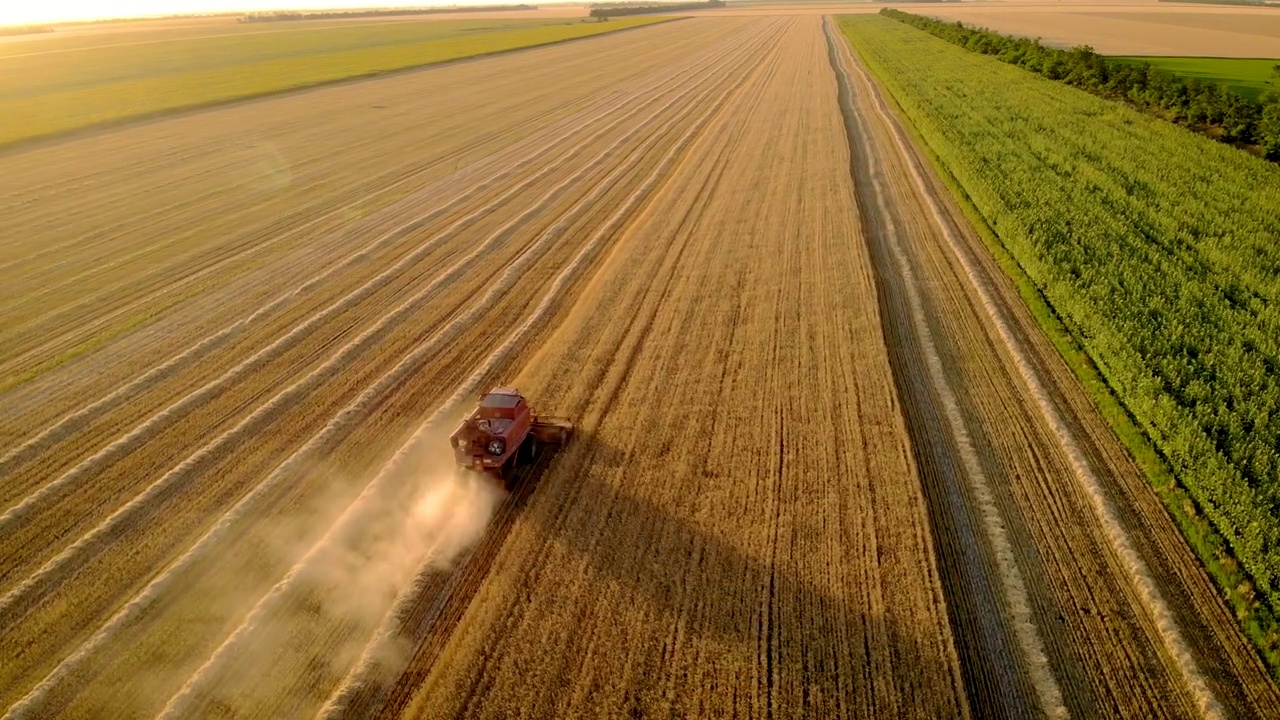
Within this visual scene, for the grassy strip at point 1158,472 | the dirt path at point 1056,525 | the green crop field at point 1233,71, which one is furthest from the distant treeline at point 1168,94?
the dirt path at point 1056,525

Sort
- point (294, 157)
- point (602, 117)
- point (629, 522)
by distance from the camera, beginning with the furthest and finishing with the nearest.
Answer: point (602, 117)
point (294, 157)
point (629, 522)

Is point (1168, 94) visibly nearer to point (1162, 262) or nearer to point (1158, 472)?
point (1162, 262)

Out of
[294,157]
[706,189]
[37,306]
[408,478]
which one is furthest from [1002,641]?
[294,157]

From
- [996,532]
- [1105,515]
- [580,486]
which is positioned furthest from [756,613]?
[1105,515]

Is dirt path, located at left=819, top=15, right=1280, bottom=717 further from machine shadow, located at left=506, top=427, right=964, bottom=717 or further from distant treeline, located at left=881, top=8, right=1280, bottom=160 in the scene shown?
distant treeline, located at left=881, top=8, right=1280, bottom=160

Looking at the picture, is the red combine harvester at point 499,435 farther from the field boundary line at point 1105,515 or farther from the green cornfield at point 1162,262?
the green cornfield at point 1162,262

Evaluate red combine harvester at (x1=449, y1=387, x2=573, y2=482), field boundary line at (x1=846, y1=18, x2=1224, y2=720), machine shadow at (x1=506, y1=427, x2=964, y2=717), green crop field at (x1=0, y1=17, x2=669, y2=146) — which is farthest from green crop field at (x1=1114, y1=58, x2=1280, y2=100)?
green crop field at (x1=0, y1=17, x2=669, y2=146)

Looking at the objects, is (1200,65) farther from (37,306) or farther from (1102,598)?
(37,306)
